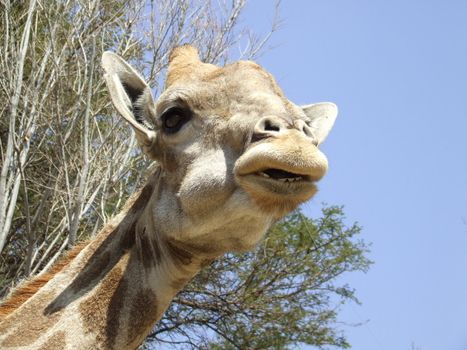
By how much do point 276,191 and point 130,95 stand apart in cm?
152

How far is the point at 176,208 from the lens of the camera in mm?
5426

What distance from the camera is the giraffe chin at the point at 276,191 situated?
193 inches

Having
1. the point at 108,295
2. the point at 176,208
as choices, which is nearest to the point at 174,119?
the point at 176,208

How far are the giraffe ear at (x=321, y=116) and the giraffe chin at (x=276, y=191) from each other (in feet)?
4.23

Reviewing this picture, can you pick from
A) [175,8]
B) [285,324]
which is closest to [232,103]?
[175,8]

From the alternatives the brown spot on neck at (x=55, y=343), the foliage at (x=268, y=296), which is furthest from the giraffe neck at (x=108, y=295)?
the foliage at (x=268, y=296)

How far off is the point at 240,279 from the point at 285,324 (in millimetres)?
1290

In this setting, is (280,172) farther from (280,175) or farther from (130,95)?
(130,95)

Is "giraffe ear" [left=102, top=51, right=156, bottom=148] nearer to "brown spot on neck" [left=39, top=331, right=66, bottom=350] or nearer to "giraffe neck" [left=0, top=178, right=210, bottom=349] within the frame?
"giraffe neck" [left=0, top=178, right=210, bottom=349]

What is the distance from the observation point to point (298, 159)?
4.70m

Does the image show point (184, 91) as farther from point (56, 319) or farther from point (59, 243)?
point (59, 243)

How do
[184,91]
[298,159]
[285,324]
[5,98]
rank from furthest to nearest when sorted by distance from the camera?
[285,324] → [5,98] → [184,91] → [298,159]

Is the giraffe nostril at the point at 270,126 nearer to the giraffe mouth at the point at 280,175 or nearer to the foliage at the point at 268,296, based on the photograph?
the giraffe mouth at the point at 280,175

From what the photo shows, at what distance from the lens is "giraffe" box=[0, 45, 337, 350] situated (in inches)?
197
